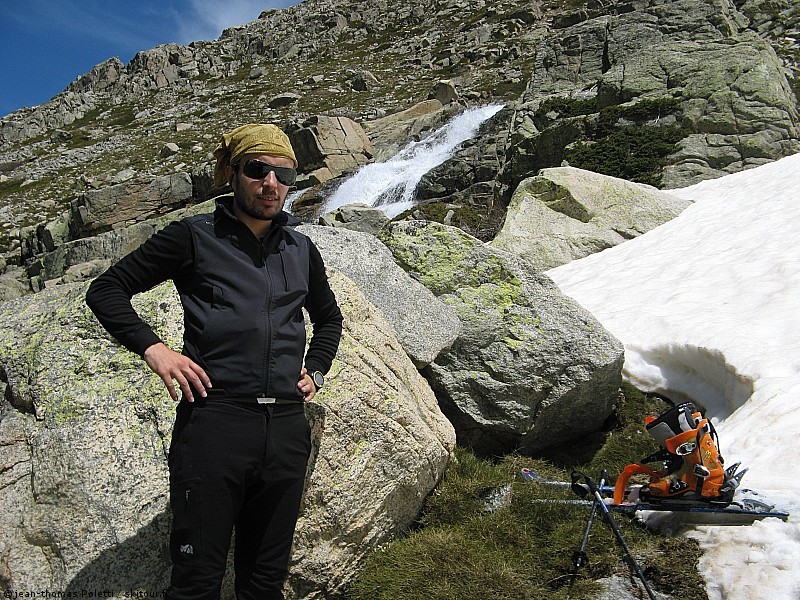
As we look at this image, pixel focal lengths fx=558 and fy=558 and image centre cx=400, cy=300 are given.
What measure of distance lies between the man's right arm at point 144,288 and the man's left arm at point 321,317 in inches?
31.5

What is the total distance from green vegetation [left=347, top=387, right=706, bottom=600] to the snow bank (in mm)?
482

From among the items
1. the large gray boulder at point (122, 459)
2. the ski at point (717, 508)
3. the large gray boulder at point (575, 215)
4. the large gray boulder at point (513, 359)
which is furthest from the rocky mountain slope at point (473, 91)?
the large gray boulder at point (122, 459)

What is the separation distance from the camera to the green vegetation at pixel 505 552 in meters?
4.11

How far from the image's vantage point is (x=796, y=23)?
38219 millimetres

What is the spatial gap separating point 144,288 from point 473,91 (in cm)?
5952

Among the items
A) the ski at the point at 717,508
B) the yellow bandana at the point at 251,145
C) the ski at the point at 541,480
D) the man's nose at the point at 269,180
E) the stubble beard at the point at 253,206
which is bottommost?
the ski at the point at 717,508

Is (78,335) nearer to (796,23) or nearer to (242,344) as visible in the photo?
(242,344)

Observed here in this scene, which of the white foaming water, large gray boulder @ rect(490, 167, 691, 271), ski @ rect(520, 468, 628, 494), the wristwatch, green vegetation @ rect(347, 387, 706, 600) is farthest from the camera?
the white foaming water

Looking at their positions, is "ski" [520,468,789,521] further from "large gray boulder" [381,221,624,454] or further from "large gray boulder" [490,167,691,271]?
"large gray boulder" [490,167,691,271]

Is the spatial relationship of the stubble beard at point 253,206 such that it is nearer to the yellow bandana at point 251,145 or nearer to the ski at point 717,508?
the yellow bandana at point 251,145

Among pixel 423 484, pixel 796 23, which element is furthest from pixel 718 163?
pixel 796 23

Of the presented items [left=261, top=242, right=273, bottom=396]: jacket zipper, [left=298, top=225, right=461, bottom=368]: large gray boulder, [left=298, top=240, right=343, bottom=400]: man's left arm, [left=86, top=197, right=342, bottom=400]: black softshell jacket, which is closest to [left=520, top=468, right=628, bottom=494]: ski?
[left=298, top=225, right=461, bottom=368]: large gray boulder

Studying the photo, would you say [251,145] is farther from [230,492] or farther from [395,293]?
[395,293]

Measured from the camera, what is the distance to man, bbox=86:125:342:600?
277 centimetres
